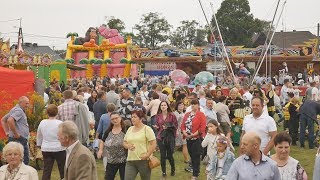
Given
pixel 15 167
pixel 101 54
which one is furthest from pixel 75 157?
pixel 101 54

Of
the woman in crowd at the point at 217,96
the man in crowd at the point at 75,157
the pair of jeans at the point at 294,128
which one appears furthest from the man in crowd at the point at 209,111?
the man in crowd at the point at 75,157

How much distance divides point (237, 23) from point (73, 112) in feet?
219

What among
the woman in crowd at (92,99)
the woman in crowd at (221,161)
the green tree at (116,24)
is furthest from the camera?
the green tree at (116,24)

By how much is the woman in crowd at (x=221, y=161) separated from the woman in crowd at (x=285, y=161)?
66.5 inches

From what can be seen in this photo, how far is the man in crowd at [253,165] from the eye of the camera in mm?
4605

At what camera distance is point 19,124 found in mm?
9102

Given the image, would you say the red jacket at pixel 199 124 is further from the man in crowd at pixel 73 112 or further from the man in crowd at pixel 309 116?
the man in crowd at pixel 309 116

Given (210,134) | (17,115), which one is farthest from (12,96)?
(210,134)

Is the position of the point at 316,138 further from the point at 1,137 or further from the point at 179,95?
the point at 1,137

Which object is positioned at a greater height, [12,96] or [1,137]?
[12,96]

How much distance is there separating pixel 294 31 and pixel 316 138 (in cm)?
5988

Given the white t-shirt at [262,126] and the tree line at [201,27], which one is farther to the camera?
the tree line at [201,27]

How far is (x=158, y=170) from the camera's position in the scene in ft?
36.6

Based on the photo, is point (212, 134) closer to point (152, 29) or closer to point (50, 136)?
point (50, 136)
